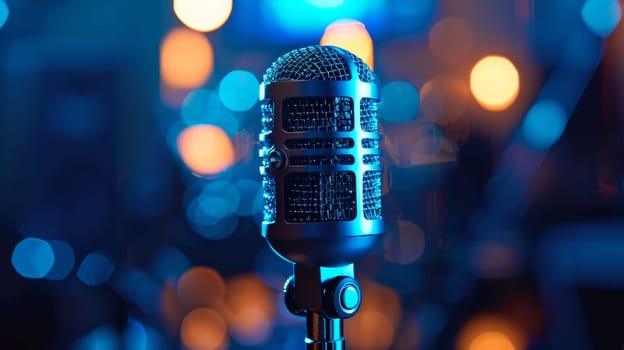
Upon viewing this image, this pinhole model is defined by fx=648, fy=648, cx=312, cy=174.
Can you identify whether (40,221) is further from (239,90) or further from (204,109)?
(239,90)

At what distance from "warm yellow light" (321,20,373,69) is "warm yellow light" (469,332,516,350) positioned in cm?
68

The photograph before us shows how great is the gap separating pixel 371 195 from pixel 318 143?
0.11m

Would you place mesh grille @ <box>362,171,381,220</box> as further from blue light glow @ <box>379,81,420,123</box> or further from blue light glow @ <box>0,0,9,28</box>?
blue light glow @ <box>0,0,9,28</box>

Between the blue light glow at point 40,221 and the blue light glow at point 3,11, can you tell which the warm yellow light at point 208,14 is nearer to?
the blue light glow at point 3,11

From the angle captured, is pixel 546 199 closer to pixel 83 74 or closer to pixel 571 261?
pixel 571 261

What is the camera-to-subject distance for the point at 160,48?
5.76 feet

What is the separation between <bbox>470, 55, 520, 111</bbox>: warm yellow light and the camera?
→ 1448 millimetres

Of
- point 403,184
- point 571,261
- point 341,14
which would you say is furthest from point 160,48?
point 571,261

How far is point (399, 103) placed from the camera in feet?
4.97

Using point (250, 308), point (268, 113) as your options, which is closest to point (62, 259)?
point (250, 308)

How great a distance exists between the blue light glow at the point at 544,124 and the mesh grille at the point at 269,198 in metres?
0.75

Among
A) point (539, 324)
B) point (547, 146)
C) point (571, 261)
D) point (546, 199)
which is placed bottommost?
point (539, 324)

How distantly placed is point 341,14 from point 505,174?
0.55 metres

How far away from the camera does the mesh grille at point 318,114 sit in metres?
0.84
